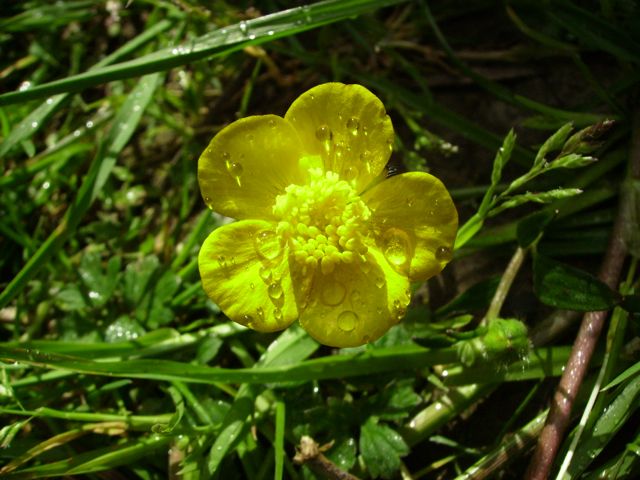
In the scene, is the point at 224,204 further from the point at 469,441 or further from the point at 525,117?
the point at 525,117

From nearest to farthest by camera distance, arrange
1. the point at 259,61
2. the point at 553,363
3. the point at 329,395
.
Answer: the point at 553,363
the point at 329,395
the point at 259,61

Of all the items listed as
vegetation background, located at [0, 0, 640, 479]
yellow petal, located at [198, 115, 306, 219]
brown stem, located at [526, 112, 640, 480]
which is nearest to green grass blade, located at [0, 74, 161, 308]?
vegetation background, located at [0, 0, 640, 479]

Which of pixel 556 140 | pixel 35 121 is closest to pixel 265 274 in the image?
pixel 556 140

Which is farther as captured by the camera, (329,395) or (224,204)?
(329,395)

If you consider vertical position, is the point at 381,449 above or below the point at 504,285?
below

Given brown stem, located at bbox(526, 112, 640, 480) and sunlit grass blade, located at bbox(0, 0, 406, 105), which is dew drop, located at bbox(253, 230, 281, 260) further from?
brown stem, located at bbox(526, 112, 640, 480)

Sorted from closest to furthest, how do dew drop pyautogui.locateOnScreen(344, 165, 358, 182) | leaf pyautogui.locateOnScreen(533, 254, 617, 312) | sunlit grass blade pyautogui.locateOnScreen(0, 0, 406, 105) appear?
dew drop pyautogui.locateOnScreen(344, 165, 358, 182), leaf pyautogui.locateOnScreen(533, 254, 617, 312), sunlit grass blade pyautogui.locateOnScreen(0, 0, 406, 105)

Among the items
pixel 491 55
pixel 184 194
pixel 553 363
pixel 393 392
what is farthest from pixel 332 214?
pixel 491 55

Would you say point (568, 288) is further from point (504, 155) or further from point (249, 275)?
point (249, 275)
